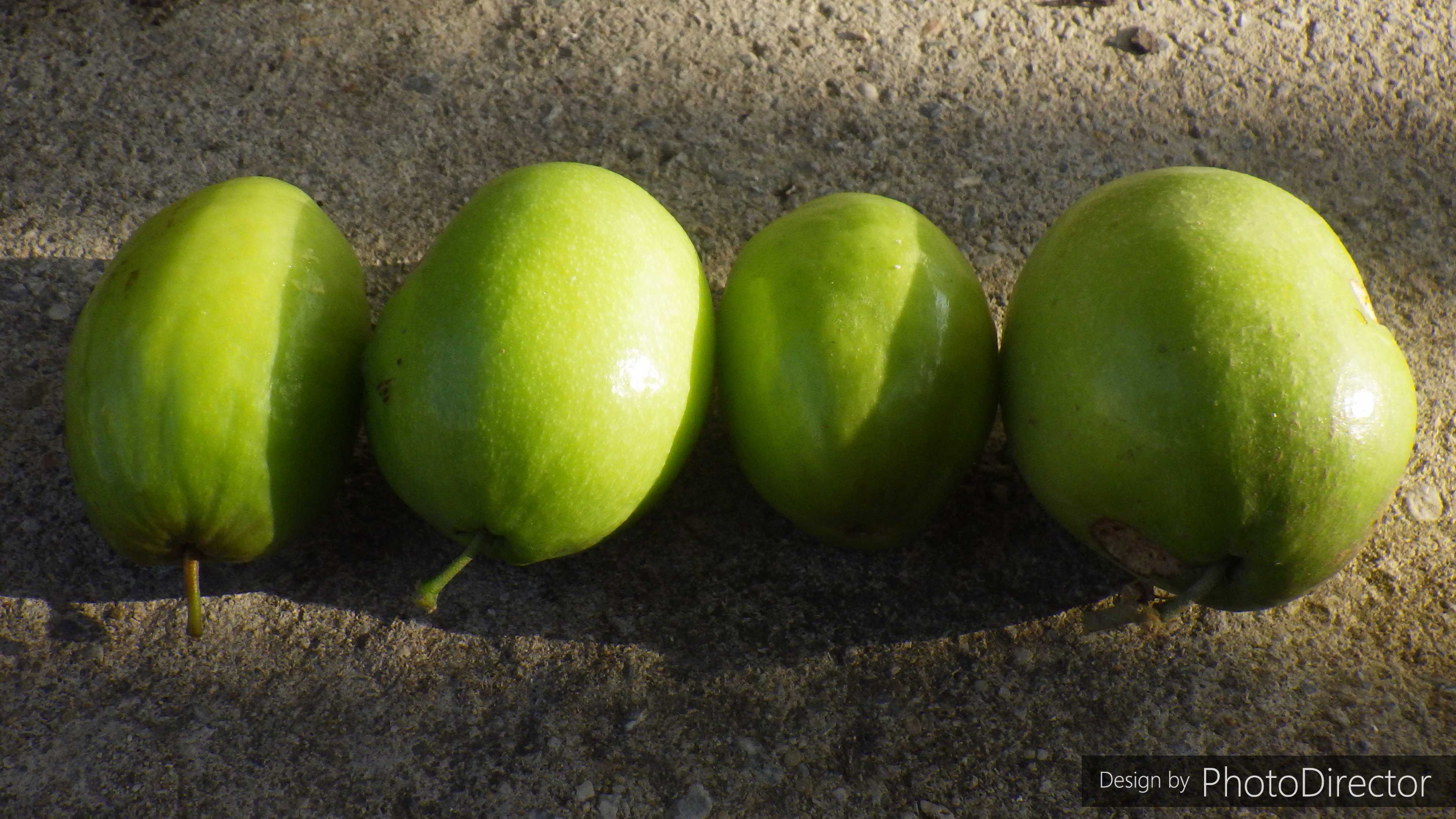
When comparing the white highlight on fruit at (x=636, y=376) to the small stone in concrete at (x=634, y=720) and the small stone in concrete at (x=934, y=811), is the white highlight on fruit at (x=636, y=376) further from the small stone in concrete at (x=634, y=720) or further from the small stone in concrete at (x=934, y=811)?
the small stone in concrete at (x=934, y=811)

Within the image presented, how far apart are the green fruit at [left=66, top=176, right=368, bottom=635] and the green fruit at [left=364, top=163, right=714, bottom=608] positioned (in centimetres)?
10

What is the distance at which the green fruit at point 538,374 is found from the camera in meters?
1.42

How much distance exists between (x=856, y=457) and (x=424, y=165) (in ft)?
3.99

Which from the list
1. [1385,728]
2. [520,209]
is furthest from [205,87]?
[1385,728]

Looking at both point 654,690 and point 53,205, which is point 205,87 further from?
point 654,690

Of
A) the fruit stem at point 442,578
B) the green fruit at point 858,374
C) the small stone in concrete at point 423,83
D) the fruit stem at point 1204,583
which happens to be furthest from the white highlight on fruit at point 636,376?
the small stone in concrete at point 423,83

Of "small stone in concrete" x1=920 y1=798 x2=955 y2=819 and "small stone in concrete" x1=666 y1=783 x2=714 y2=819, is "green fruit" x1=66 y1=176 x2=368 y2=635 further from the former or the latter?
"small stone in concrete" x1=920 y1=798 x2=955 y2=819

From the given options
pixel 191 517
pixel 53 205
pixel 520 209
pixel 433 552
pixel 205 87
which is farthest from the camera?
pixel 205 87

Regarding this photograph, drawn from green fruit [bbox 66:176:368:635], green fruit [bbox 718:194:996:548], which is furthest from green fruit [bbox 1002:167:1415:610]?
green fruit [bbox 66:176:368:635]

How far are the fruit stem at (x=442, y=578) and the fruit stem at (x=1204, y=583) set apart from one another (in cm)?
101

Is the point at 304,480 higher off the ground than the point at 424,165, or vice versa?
the point at 424,165

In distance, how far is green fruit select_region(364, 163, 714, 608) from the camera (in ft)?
4.65

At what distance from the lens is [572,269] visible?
1.49 meters

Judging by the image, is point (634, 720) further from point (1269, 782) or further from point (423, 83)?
point (423, 83)
